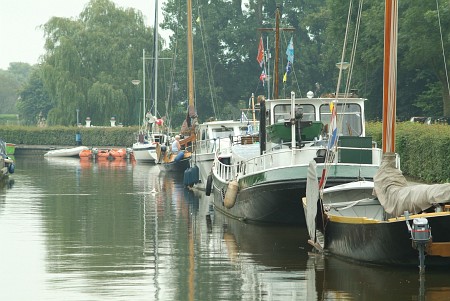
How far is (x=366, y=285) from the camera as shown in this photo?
16641mm

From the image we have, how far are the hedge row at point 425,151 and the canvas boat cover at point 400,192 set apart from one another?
11136 mm

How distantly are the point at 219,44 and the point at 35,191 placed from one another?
182ft

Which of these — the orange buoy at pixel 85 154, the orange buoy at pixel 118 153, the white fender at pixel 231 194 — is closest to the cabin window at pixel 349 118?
the white fender at pixel 231 194

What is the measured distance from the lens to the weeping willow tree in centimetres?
8719

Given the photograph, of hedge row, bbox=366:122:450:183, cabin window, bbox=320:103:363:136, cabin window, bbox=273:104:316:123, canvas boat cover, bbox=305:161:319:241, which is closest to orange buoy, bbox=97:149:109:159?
hedge row, bbox=366:122:450:183

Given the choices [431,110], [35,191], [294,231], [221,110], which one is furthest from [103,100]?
[294,231]

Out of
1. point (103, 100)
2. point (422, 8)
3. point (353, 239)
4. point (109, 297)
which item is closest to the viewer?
point (109, 297)

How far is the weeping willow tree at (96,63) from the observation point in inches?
3433

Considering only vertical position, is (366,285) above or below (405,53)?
below

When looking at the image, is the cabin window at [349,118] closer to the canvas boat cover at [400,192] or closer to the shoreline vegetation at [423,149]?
the shoreline vegetation at [423,149]

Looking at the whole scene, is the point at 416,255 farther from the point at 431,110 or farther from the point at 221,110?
the point at 221,110

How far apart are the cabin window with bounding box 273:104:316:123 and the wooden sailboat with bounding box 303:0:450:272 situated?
6.57m

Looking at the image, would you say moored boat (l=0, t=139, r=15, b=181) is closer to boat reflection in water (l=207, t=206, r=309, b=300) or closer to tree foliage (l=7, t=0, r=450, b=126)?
boat reflection in water (l=207, t=206, r=309, b=300)

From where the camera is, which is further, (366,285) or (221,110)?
(221,110)
